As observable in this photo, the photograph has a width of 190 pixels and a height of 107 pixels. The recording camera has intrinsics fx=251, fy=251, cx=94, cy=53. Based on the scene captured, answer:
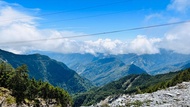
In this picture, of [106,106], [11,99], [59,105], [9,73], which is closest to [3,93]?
[11,99]

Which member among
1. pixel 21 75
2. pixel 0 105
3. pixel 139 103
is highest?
pixel 21 75

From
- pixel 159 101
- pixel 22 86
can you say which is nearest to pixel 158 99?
pixel 159 101

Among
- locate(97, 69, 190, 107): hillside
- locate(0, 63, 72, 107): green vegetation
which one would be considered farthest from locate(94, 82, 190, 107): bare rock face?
locate(0, 63, 72, 107): green vegetation

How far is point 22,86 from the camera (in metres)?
99.3

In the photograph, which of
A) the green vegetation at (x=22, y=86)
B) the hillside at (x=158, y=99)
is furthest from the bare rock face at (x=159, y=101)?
the green vegetation at (x=22, y=86)

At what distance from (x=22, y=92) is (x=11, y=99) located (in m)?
10.7

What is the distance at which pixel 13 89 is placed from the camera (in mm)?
98688

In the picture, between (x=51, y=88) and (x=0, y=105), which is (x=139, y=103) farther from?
(x=51, y=88)

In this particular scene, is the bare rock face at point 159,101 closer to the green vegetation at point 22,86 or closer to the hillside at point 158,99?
the hillside at point 158,99

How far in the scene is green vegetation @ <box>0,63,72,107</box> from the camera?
324 ft

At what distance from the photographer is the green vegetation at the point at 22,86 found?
324ft

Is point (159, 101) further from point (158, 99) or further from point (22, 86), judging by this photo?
point (22, 86)

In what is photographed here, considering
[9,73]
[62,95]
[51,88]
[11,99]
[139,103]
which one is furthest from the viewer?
[62,95]

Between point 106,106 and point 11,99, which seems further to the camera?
point 11,99
